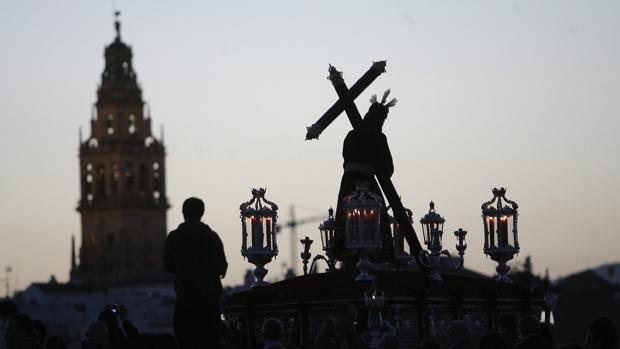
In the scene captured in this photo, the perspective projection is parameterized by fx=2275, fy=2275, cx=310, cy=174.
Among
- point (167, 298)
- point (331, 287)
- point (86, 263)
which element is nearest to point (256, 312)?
point (331, 287)

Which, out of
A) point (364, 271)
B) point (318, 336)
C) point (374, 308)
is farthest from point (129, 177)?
point (318, 336)

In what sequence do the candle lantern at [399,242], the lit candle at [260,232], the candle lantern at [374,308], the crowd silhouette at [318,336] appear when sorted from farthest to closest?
the candle lantern at [399,242] < the lit candle at [260,232] < the candle lantern at [374,308] < the crowd silhouette at [318,336]

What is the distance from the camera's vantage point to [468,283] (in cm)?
3991

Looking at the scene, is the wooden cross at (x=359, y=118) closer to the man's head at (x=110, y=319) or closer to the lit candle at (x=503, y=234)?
the lit candle at (x=503, y=234)

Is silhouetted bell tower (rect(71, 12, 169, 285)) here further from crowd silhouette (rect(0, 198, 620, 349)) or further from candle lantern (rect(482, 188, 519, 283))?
crowd silhouette (rect(0, 198, 620, 349))

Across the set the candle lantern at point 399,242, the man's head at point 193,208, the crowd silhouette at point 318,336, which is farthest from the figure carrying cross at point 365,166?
the man's head at point 193,208

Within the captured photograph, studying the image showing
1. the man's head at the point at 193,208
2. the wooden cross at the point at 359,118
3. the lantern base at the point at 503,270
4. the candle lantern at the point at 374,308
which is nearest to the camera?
the man's head at the point at 193,208

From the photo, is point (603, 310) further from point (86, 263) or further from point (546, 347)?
point (546, 347)

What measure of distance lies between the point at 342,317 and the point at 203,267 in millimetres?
1767

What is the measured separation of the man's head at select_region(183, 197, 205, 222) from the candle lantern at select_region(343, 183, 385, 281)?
→ 39.3ft

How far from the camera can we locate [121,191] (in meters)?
200

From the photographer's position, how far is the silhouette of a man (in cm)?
2633

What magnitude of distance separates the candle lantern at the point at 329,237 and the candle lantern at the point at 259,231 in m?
0.91

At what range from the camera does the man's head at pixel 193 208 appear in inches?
1034
